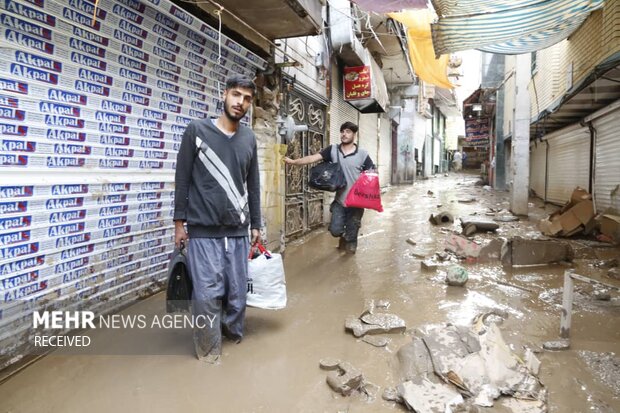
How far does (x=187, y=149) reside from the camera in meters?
2.73

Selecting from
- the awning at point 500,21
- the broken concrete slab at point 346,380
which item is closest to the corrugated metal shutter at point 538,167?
the awning at point 500,21

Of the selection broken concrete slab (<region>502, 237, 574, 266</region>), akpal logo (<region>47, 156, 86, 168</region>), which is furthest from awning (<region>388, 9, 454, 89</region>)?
akpal logo (<region>47, 156, 86, 168</region>)

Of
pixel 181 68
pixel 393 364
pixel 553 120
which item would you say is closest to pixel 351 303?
pixel 393 364

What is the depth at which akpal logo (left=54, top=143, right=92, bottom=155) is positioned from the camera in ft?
9.18

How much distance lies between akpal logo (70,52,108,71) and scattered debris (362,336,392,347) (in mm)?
3030

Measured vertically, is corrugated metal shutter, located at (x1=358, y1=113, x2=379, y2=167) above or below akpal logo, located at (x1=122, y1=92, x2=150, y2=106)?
above

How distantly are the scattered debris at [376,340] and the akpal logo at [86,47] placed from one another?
10.2 feet

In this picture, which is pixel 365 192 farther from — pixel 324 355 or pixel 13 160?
pixel 13 160

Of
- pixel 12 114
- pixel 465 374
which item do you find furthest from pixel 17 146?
pixel 465 374

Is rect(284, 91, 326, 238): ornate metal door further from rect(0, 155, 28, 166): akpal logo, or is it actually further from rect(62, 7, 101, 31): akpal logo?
rect(0, 155, 28, 166): akpal logo

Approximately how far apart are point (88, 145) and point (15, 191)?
2.26 ft

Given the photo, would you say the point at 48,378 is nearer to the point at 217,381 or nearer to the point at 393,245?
the point at 217,381

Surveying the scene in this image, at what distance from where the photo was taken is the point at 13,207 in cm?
248

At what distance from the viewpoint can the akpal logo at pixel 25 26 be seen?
2404mm
